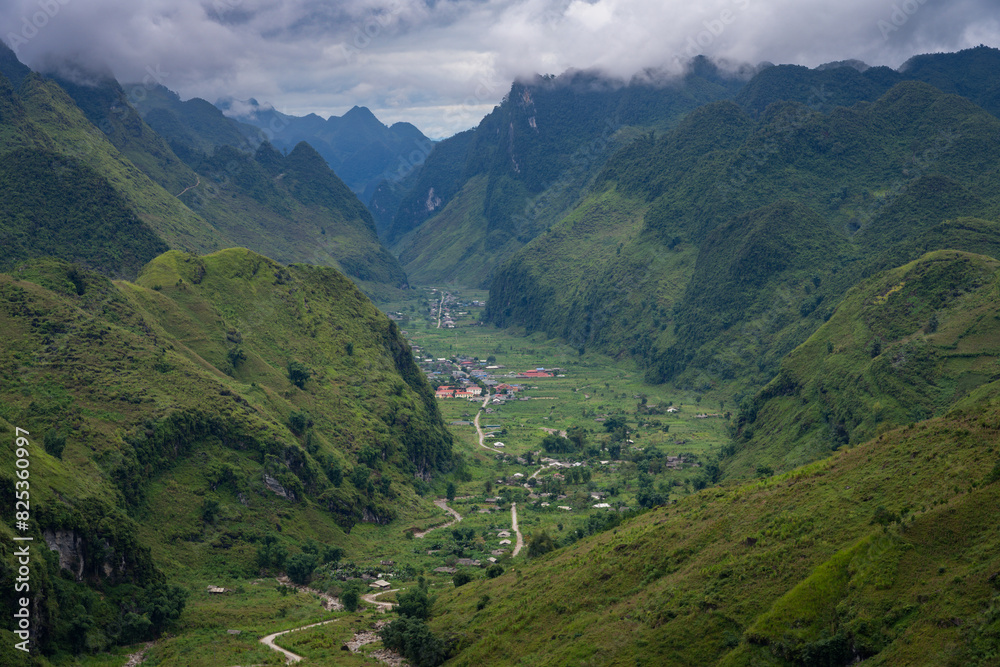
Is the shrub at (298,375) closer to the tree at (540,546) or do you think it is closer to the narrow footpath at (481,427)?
the narrow footpath at (481,427)

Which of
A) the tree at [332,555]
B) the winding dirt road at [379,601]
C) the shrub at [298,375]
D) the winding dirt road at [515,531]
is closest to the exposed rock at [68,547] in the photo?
the winding dirt road at [379,601]

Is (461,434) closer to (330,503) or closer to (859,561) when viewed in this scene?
(330,503)

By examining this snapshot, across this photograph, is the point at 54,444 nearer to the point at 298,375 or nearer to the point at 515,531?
the point at 298,375

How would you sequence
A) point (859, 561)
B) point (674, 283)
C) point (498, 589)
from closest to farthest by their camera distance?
point (859, 561), point (498, 589), point (674, 283)

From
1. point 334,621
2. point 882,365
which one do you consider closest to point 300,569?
point 334,621

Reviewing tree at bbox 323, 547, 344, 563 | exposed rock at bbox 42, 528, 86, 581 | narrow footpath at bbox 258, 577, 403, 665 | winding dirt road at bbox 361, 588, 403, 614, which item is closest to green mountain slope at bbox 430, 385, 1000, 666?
narrow footpath at bbox 258, 577, 403, 665

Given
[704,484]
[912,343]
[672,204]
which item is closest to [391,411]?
[704,484]
